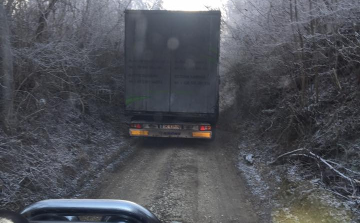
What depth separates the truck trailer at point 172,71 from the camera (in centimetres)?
1201

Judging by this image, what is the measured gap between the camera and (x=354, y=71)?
989 centimetres

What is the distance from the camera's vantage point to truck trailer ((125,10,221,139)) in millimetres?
12008

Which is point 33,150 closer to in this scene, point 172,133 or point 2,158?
point 2,158

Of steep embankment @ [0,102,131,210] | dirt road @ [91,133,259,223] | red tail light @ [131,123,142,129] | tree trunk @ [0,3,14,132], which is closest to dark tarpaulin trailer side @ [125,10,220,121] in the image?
red tail light @ [131,123,142,129]

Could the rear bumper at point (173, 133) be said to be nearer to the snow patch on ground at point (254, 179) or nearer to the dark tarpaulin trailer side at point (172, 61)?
the dark tarpaulin trailer side at point (172, 61)

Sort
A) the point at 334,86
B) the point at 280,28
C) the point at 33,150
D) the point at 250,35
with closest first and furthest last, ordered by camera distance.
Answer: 1. the point at 33,150
2. the point at 334,86
3. the point at 280,28
4. the point at 250,35

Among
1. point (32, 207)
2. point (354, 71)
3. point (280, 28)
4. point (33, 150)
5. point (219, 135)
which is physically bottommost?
point (219, 135)

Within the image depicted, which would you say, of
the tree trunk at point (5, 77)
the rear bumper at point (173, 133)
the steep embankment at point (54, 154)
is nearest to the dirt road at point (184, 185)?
the rear bumper at point (173, 133)

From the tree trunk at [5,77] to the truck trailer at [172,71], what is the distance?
4.64 m

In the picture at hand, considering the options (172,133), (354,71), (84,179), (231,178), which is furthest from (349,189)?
(172,133)

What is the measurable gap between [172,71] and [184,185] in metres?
5.06

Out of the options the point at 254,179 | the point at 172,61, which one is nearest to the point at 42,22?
the point at 172,61

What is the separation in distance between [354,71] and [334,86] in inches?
35.1

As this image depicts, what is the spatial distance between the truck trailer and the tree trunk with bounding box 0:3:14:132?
182 inches
